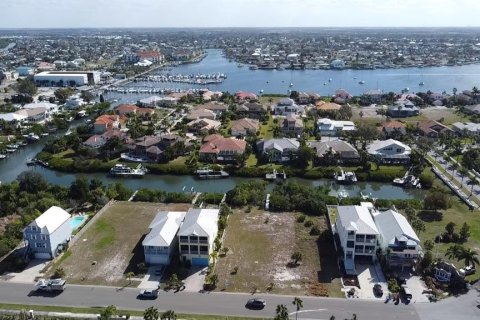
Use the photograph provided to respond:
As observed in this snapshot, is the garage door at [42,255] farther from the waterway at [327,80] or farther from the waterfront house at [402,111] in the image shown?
the waterway at [327,80]

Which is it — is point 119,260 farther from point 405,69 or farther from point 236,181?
point 405,69

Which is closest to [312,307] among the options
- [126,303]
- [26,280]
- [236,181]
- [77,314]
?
[126,303]

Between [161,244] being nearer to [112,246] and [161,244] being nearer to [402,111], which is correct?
[112,246]

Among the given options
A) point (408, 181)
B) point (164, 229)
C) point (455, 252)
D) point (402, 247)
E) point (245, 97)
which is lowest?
point (408, 181)

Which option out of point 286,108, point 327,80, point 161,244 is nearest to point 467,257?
point 161,244

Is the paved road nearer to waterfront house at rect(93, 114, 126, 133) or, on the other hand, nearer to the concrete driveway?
the concrete driveway

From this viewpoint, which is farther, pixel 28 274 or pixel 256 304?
pixel 28 274

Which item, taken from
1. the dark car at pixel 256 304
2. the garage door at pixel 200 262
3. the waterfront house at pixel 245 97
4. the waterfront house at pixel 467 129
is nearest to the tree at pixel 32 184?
the garage door at pixel 200 262
